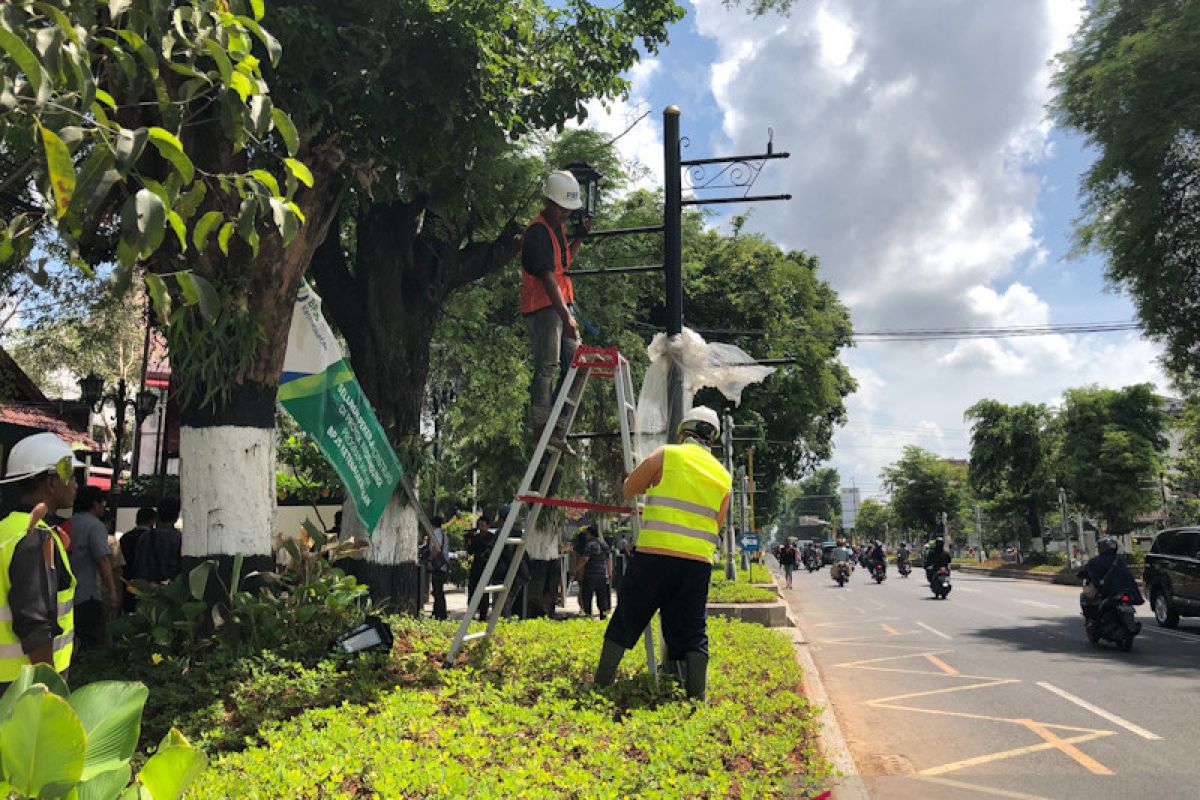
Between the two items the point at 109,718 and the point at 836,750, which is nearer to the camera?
the point at 109,718

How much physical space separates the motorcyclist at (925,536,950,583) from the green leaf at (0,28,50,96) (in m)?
22.1

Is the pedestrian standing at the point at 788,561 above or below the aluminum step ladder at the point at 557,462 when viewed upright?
below

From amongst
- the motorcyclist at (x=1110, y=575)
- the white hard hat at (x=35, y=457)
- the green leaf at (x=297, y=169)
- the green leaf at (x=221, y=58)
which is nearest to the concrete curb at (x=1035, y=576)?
the motorcyclist at (x=1110, y=575)

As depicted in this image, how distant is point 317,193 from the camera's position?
23.2ft

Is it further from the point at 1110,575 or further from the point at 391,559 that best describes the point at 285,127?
the point at 1110,575

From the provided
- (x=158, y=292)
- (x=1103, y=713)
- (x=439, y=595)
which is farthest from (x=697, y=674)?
(x=439, y=595)

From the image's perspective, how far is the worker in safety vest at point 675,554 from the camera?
17.6 feet

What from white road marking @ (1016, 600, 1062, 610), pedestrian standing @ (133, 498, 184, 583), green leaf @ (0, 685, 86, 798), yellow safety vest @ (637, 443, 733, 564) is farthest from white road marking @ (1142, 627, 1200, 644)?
green leaf @ (0, 685, 86, 798)

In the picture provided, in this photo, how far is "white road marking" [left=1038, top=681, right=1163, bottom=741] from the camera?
671 centimetres

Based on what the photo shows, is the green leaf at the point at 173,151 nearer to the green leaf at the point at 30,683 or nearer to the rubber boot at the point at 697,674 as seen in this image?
the green leaf at the point at 30,683

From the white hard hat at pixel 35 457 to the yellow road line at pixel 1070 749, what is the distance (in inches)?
241

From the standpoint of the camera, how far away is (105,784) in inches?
60.1

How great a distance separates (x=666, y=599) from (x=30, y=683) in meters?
4.21

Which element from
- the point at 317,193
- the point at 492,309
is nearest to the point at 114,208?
the point at 317,193
